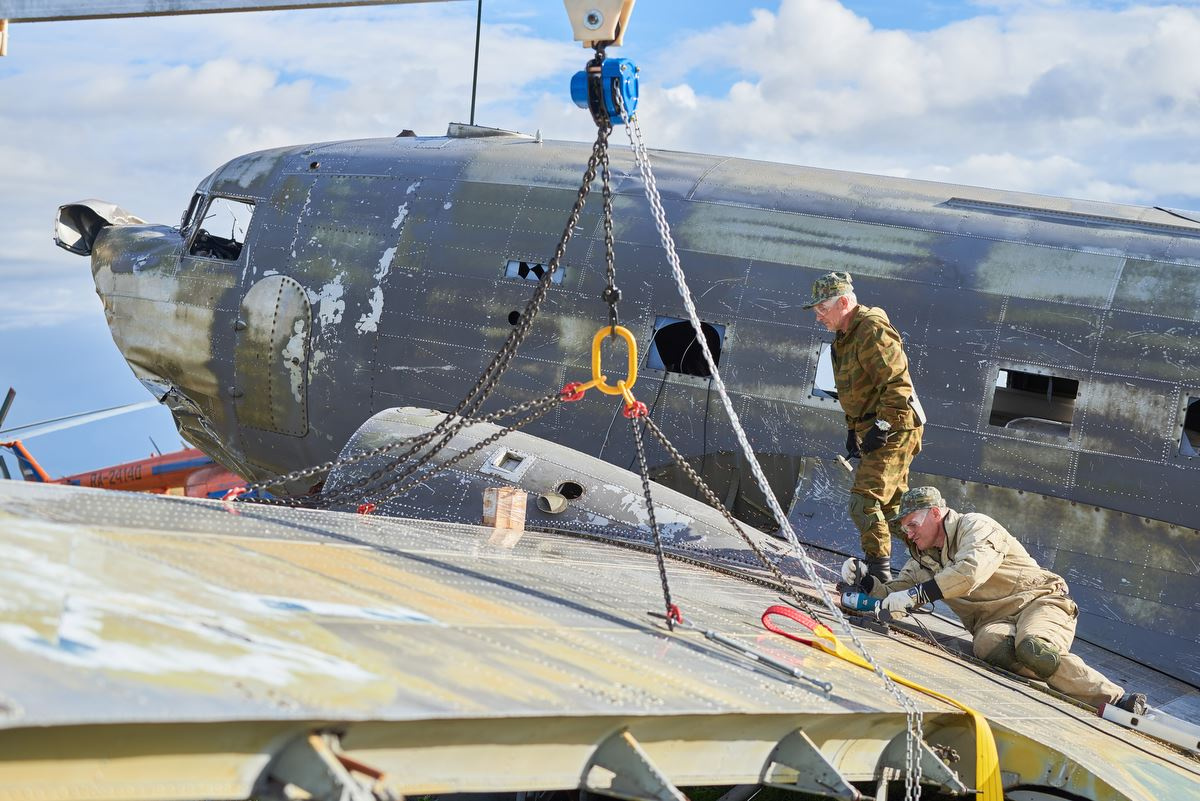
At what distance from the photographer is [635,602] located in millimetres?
6004

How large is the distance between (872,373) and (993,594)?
64.5 inches

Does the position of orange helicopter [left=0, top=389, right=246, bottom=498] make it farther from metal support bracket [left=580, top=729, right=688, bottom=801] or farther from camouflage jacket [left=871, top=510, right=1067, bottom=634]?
metal support bracket [left=580, top=729, right=688, bottom=801]

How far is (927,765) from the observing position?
5293 mm

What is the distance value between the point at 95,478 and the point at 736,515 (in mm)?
18997

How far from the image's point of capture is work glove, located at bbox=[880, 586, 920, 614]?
23.7ft

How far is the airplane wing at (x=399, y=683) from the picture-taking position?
2.96 meters

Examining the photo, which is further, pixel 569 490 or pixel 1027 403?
pixel 1027 403

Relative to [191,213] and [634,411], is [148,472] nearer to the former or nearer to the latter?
[191,213]

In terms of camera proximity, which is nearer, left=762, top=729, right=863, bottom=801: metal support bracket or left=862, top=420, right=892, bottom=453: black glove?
left=762, top=729, right=863, bottom=801: metal support bracket

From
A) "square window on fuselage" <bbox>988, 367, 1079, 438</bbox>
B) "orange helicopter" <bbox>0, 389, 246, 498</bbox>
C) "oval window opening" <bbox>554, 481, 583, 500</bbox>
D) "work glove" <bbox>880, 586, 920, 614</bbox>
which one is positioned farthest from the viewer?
"orange helicopter" <bbox>0, 389, 246, 498</bbox>

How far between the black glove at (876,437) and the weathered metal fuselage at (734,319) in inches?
59.1

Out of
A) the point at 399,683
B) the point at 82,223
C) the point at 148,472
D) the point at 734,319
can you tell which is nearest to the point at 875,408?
the point at 734,319

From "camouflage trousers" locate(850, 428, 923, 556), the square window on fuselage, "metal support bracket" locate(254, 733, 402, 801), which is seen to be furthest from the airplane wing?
the square window on fuselage

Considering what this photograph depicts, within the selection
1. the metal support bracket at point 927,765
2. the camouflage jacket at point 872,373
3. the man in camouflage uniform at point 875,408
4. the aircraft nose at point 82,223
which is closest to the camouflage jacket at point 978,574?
the man in camouflage uniform at point 875,408
